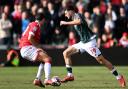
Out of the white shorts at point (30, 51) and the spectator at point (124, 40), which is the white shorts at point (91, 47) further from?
the spectator at point (124, 40)

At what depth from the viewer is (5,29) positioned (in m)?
23.6

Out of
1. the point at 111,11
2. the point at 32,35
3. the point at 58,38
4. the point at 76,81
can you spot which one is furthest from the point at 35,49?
the point at 111,11

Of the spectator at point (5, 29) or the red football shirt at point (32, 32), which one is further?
the spectator at point (5, 29)

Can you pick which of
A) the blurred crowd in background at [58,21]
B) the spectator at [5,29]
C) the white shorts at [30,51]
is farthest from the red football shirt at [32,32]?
the blurred crowd in background at [58,21]

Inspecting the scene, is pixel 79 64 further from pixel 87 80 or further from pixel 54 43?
pixel 87 80

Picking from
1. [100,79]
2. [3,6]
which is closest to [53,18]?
[3,6]

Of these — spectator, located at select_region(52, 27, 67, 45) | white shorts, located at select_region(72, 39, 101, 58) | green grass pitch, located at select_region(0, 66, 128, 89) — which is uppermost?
white shorts, located at select_region(72, 39, 101, 58)

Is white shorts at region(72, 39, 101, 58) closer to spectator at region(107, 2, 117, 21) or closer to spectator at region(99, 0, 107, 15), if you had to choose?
spectator at region(107, 2, 117, 21)

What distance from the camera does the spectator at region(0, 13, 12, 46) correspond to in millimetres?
23453

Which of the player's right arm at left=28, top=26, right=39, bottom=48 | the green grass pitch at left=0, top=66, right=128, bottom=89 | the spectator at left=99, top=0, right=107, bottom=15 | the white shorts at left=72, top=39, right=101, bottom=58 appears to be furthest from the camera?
the spectator at left=99, top=0, right=107, bottom=15

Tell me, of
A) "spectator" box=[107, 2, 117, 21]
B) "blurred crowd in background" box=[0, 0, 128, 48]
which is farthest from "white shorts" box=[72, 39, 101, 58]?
"spectator" box=[107, 2, 117, 21]

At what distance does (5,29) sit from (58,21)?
7.97 ft

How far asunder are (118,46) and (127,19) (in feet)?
4.88

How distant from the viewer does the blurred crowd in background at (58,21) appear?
78.5 feet
